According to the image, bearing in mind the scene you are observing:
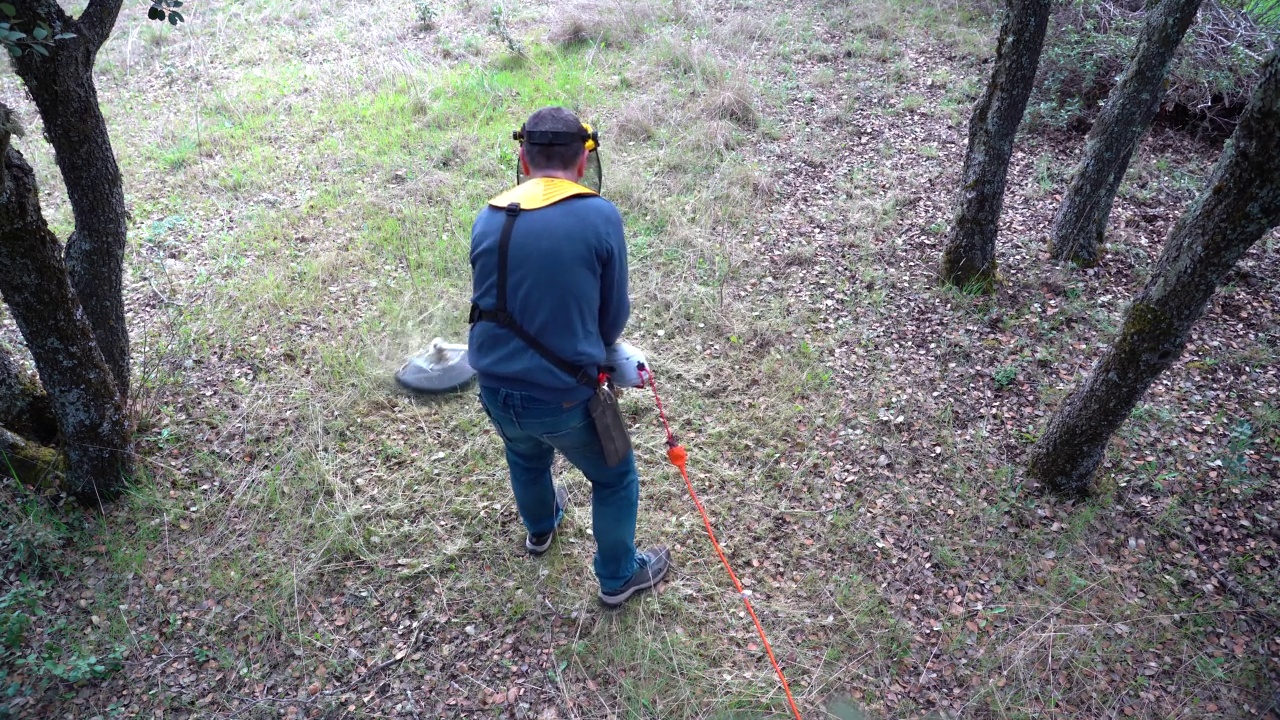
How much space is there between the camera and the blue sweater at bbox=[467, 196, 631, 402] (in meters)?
2.13

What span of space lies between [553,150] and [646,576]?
201 centimetres

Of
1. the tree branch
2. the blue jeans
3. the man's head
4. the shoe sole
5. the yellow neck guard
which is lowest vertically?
the shoe sole

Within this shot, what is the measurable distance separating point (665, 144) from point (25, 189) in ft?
16.6

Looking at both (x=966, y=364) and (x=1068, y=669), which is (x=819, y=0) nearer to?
(x=966, y=364)

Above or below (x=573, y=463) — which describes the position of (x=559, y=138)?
above

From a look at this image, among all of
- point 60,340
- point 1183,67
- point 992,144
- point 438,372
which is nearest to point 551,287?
point 438,372

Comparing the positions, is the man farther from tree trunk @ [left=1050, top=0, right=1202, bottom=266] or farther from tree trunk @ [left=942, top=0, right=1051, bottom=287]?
tree trunk @ [left=1050, top=0, right=1202, bottom=266]

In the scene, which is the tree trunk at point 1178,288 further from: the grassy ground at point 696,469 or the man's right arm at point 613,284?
the man's right arm at point 613,284

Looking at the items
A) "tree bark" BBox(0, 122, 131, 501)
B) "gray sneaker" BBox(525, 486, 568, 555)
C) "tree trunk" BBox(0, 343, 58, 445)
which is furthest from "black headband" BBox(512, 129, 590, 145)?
"tree trunk" BBox(0, 343, 58, 445)

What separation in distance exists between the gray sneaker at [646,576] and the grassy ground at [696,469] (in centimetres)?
11

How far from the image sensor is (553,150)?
225 centimetres

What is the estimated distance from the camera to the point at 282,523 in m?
3.51

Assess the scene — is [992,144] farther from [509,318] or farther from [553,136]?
[509,318]

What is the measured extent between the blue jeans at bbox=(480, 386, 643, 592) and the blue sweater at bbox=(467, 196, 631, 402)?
3.0 inches
